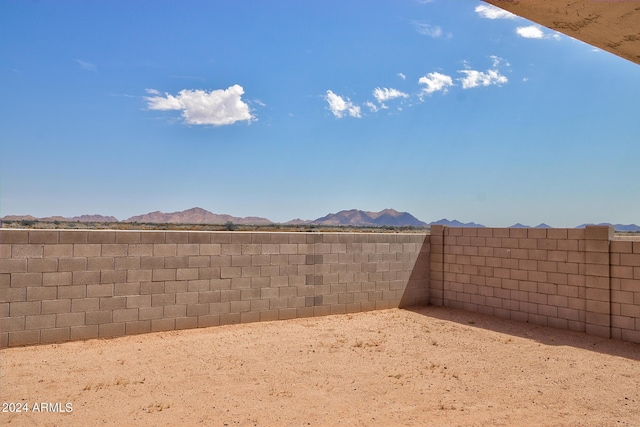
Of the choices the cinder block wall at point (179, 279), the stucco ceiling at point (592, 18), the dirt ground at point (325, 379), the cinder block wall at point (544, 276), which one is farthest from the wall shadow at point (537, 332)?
the stucco ceiling at point (592, 18)

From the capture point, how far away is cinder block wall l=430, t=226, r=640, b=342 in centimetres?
672

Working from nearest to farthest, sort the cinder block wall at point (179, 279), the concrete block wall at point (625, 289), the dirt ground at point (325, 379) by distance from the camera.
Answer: the dirt ground at point (325, 379)
the cinder block wall at point (179, 279)
the concrete block wall at point (625, 289)

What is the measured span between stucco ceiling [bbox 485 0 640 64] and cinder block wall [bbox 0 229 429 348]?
6058 millimetres

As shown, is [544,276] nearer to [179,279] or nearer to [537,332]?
[537,332]

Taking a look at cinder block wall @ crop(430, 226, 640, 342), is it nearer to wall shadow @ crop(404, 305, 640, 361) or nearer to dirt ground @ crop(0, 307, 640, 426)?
wall shadow @ crop(404, 305, 640, 361)

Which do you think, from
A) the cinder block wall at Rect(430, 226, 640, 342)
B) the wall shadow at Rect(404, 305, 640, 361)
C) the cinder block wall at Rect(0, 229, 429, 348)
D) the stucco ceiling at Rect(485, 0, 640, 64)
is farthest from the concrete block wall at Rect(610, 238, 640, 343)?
the stucco ceiling at Rect(485, 0, 640, 64)

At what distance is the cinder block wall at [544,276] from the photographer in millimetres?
6719

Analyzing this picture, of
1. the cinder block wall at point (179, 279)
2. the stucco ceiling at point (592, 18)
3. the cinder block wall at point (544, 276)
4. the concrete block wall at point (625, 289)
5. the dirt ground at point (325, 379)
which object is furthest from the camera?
the cinder block wall at point (544, 276)

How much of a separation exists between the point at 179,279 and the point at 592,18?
20.8ft

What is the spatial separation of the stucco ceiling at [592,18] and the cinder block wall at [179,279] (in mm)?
6058

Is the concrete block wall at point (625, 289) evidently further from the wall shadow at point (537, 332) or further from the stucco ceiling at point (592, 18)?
the stucco ceiling at point (592, 18)

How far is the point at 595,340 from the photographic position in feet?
22.1

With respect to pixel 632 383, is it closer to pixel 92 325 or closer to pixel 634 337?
pixel 634 337

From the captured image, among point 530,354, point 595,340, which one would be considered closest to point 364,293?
point 530,354
